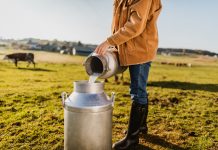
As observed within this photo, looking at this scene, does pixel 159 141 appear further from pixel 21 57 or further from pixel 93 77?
pixel 21 57

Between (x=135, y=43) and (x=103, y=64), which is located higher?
(x=135, y=43)

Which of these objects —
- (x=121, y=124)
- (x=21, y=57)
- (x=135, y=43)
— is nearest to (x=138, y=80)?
(x=135, y=43)

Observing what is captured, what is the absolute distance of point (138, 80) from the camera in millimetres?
3932

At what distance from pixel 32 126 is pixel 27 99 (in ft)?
9.01

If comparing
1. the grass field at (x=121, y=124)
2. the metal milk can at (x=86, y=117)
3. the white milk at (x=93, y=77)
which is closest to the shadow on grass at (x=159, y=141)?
the grass field at (x=121, y=124)

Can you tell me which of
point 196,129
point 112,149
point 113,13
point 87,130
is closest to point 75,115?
point 87,130

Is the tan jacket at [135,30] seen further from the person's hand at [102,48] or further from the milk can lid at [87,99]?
the milk can lid at [87,99]

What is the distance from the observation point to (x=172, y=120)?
19.0 ft

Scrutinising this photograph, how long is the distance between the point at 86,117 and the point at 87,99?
0.20m

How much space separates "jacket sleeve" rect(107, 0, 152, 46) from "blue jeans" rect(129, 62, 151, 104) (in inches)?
17.7

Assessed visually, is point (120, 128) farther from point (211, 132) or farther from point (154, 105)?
point (154, 105)

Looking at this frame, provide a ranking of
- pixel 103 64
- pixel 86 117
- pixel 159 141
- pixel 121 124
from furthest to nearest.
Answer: pixel 121 124 < pixel 159 141 < pixel 103 64 < pixel 86 117

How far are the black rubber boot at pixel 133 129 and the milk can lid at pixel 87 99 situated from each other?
2.29 feet

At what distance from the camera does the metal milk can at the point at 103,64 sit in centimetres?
359
